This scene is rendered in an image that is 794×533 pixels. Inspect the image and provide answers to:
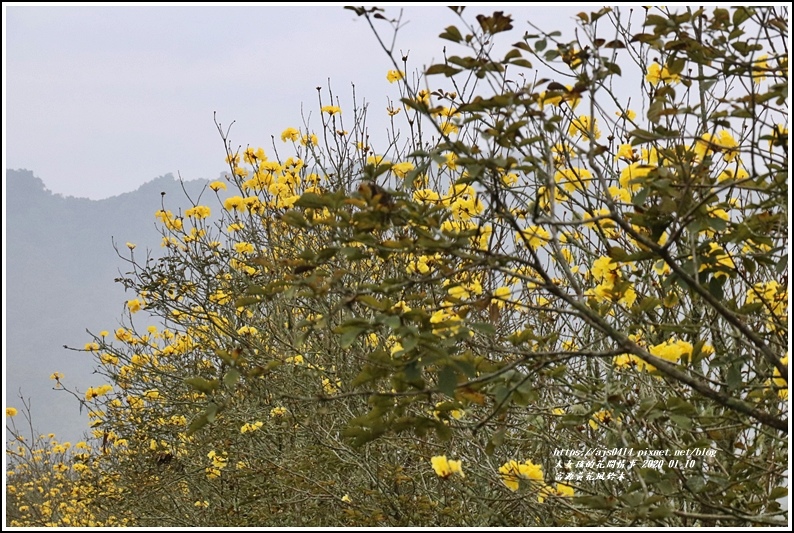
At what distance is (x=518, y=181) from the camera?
3.51 meters

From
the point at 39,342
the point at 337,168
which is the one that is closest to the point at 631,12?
the point at 337,168

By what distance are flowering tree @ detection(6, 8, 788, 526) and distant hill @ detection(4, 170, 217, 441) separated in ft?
154

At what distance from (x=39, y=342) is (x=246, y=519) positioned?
58.6 m

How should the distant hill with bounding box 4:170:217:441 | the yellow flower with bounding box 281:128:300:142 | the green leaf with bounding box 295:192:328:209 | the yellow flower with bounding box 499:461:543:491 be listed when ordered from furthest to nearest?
the distant hill with bounding box 4:170:217:441 → the yellow flower with bounding box 281:128:300:142 → the yellow flower with bounding box 499:461:543:491 → the green leaf with bounding box 295:192:328:209

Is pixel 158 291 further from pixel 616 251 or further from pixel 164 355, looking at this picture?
pixel 616 251

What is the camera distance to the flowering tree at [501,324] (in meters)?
1.73

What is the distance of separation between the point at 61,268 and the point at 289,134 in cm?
6011

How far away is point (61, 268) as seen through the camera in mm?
58469

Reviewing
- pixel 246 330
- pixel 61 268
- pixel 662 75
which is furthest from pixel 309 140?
pixel 61 268

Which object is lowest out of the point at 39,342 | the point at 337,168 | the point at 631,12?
the point at 337,168

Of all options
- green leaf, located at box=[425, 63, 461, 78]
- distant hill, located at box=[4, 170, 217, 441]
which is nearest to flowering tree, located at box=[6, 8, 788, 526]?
green leaf, located at box=[425, 63, 461, 78]

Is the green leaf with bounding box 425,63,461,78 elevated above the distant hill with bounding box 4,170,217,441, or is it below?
below

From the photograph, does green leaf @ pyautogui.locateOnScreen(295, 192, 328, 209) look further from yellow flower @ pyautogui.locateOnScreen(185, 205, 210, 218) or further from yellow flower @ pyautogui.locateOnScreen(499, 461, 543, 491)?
yellow flower @ pyautogui.locateOnScreen(185, 205, 210, 218)

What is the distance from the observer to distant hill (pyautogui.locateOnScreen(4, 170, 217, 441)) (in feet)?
173
